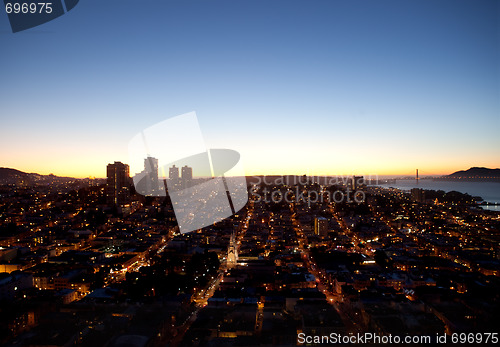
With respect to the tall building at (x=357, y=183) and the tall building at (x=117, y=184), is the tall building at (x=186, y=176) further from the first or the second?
the tall building at (x=357, y=183)

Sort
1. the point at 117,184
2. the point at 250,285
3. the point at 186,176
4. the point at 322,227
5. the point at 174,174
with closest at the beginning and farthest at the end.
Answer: the point at 250,285 < the point at 322,227 < the point at 117,184 < the point at 174,174 < the point at 186,176

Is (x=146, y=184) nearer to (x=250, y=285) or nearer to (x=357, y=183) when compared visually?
(x=250, y=285)

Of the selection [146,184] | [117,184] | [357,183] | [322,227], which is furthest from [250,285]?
[357,183]

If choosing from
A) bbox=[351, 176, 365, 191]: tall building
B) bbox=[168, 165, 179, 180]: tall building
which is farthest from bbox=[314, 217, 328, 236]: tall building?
bbox=[351, 176, 365, 191]: tall building

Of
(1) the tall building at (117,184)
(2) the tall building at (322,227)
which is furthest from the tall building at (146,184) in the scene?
(2) the tall building at (322,227)

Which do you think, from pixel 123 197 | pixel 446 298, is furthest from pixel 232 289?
pixel 123 197

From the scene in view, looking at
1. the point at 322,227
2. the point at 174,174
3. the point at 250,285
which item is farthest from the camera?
the point at 174,174

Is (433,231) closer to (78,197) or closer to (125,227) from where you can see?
(125,227)
